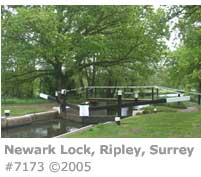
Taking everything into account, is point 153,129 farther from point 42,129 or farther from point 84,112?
point 84,112

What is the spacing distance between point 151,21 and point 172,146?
28.7 ft

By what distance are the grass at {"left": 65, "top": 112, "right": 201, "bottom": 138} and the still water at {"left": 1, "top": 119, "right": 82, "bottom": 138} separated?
229cm

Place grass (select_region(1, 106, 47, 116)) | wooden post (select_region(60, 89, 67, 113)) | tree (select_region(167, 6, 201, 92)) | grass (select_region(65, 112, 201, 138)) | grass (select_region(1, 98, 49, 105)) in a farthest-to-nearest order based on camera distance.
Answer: grass (select_region(1, 98, 49, 105))
wooden post (select_region(60, 89, 67, 113))
grass (select_region(1, 106, 47, 116))
tree (select_region(167, 6, 201, 92))
grass (select_region(65, 112, 201, 138))

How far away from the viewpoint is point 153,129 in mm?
7777

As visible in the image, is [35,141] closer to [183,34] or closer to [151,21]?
[183,34]

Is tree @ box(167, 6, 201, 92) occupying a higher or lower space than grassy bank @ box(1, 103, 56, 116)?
higher

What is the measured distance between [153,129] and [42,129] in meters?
4.43

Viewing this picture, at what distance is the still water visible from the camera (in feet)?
33.7

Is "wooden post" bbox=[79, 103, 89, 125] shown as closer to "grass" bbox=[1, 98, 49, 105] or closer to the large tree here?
the large tree

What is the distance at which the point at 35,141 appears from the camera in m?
5.23

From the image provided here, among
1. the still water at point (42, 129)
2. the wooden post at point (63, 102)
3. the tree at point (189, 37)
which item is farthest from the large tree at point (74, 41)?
the still water at point (42, 129)

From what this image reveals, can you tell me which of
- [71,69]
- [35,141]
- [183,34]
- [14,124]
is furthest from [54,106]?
[35,141]

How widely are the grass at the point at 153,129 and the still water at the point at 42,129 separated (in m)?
2.29

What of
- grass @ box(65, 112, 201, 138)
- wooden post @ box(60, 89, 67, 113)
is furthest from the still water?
grass @ box(65, 112, 201, 138)
